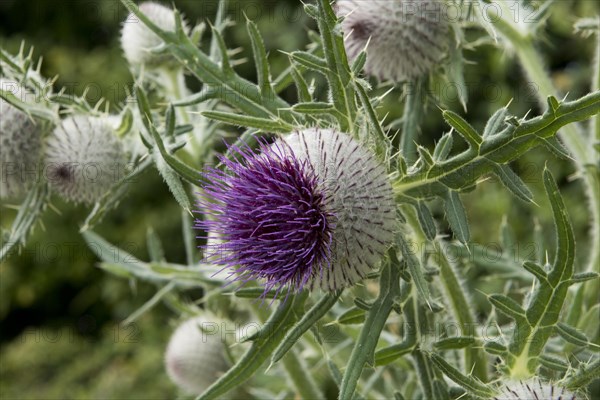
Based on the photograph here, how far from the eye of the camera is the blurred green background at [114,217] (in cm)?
593

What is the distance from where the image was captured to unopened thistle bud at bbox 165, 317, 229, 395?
10.8ft

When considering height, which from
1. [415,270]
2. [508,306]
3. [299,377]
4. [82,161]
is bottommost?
[299,377]

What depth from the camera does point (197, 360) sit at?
3281 mm

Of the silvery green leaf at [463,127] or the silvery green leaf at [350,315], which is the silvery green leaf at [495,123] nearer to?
the silvery green leaf at [463,127]

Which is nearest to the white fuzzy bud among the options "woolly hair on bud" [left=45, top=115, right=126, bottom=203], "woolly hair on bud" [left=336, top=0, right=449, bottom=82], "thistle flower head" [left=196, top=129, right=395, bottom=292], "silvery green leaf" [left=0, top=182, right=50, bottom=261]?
"thistle flower head" [left=196, top=129, right=395, bottom=292]

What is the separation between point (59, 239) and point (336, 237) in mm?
6159

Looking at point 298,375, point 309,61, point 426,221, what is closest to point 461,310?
point 426,221

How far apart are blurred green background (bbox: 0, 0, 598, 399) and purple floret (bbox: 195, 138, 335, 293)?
3240 millimetres

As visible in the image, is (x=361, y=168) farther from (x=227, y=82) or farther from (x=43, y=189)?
(x=43, y=189)

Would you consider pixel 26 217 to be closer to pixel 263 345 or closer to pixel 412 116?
pixel 263 345

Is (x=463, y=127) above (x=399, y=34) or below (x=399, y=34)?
below

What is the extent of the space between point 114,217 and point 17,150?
5050 millimetres

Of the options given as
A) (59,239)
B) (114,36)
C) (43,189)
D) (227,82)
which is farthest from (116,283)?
(227,82)

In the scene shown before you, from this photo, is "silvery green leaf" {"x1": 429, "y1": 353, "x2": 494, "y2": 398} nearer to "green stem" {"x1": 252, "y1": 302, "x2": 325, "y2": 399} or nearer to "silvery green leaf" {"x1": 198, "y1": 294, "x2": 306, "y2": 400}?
"silvery green leaf" {"x1": 198, "y1": 294, "x2": 306, "y2": 400}
